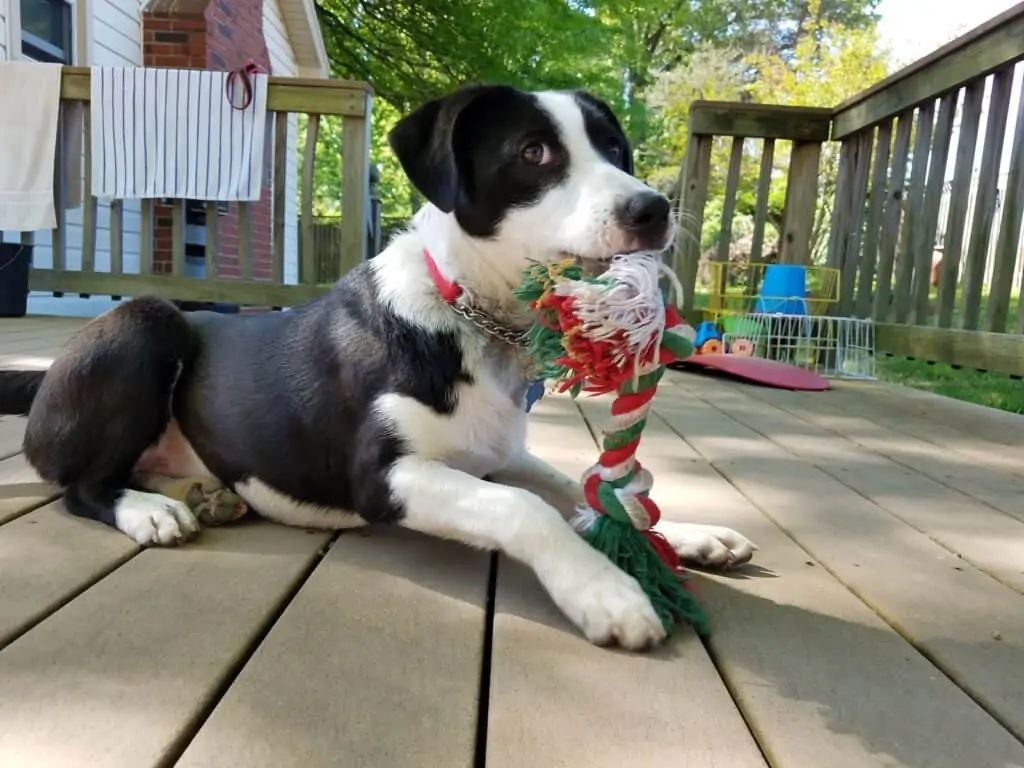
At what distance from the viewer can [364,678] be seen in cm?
122

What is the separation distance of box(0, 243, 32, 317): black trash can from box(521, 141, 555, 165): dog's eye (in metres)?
5.56

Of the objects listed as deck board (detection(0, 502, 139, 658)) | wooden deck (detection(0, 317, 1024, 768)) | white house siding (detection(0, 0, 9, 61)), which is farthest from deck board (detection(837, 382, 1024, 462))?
white house siding (detection(0, 0, 9, 61))

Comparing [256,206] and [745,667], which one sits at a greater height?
[256,206]

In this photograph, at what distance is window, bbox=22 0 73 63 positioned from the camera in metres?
7.41

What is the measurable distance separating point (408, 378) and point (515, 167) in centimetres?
53

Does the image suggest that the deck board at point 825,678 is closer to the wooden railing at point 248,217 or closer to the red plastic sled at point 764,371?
the red plastic sled at point 764,371

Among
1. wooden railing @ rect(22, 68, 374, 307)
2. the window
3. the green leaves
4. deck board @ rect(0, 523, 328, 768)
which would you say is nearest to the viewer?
deck board @ rect(0, 523, 328, 768)

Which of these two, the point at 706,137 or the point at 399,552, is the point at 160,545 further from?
the point at 706,137

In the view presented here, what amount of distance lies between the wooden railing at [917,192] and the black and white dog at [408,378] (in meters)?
0.92

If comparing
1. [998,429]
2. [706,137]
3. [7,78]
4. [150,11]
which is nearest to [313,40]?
[150,11]

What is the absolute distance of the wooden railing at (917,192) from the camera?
3.80 m

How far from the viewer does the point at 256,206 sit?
11227mm

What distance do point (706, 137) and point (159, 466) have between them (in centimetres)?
452

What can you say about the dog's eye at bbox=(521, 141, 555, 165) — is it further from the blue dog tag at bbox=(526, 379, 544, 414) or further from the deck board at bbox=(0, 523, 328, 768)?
the deck board at bbox=(0, 523, 328, 768)
